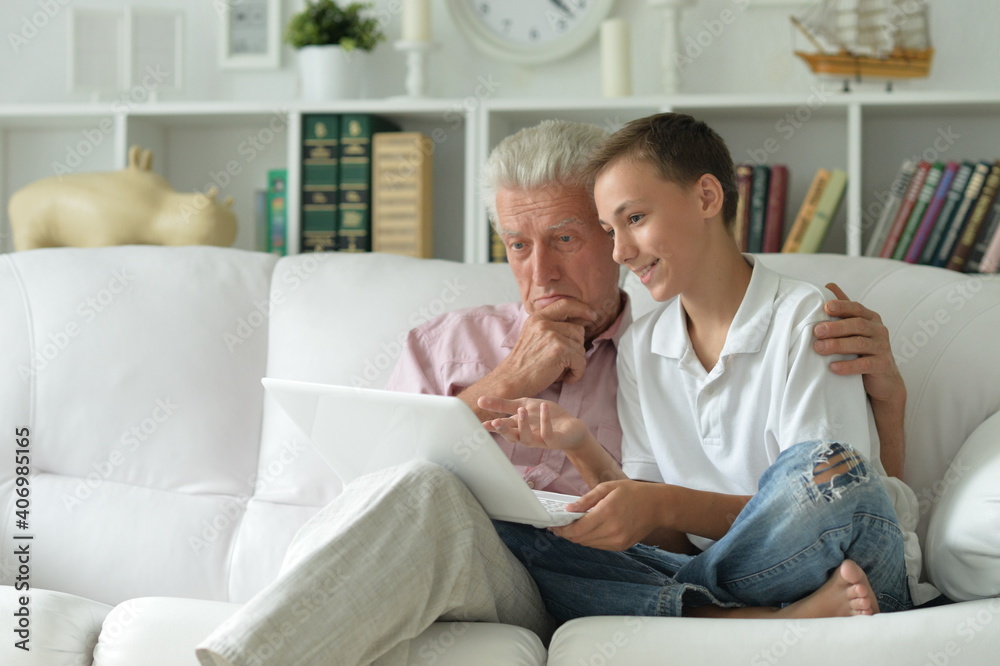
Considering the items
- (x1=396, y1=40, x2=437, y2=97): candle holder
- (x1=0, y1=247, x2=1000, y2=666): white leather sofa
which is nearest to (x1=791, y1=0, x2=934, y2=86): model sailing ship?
(x1=0, y1=247, x2=1000, y2=666): white leather sofa

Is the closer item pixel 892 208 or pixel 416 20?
pixel 892 208

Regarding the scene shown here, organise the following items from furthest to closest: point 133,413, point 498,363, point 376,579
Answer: point 133,413, point 498,363, point 376,579

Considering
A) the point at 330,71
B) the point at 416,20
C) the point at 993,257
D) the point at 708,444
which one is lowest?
the point at 708,444

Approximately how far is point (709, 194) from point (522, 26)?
4.32 feet

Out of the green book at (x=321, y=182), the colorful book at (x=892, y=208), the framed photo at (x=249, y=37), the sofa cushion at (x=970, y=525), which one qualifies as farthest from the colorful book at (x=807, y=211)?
the framed photo at (x=249, y=37)

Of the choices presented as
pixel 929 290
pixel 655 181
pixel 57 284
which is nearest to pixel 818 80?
pixel 929 290

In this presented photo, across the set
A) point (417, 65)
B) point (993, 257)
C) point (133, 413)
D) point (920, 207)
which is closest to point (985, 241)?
point (993, 257)

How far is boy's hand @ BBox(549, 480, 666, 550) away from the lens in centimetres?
119

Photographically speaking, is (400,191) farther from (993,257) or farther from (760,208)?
(993,257)

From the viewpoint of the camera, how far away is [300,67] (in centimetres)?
248

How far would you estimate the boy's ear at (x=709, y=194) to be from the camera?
4.48ft

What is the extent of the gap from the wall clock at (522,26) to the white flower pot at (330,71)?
30 centimetres

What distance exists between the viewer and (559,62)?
254cm

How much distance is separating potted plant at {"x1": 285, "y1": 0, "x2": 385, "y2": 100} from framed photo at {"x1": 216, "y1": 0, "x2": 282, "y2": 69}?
19 centimetres
